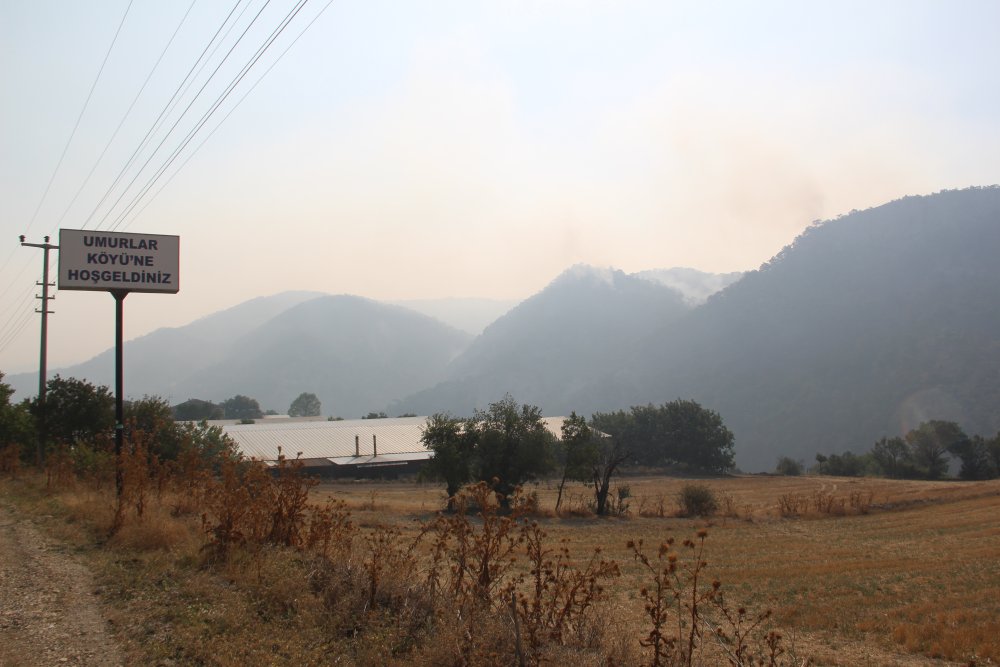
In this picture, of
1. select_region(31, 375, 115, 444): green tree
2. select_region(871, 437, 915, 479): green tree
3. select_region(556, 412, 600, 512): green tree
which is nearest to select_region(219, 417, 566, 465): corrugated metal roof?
select_region(556, 412, 600, 512): green tree

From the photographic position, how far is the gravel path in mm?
5977

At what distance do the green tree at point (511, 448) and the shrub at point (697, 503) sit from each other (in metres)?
6.67

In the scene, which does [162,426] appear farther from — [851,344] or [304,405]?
[304,405]

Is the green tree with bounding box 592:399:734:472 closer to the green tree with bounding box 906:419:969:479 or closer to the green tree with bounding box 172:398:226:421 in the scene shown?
the green tree with bounding box 906:419:969:479

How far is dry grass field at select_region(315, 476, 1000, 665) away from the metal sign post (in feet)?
23.7

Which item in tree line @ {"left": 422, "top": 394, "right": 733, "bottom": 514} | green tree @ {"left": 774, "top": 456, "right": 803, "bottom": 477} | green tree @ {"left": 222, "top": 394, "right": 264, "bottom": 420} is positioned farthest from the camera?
green tree @ {"left": 222, "top": 394, "right": 264, "bottom": 420}

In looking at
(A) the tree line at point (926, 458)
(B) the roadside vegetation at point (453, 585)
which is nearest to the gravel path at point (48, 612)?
(B) the roadside vegetation at point (453, 585)

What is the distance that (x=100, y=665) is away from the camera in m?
5.79

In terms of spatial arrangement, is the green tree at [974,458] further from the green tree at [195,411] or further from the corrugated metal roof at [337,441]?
the green tree at [195,411]

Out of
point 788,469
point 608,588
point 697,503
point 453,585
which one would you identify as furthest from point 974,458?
point 453,585

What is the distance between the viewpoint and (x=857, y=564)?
16.2 metres

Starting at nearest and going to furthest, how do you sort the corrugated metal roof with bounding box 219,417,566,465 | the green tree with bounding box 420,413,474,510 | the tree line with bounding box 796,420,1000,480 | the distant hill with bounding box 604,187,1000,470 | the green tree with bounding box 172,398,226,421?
1. the green tree with bounding box 420,413,474,510
2. the tree line with bounding box 796,420,1000,480
3. the corrugated metal roof with bounding box 219,417,566,465
4. the distant hill with bounding box 604,187,1000,470
5. the green tree with bounding box 172,398,226,421

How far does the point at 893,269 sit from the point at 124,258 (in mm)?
192591

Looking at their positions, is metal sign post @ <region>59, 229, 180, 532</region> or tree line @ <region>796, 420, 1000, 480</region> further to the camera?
tree line @ <region>796, 420, 1000, 480</region>
